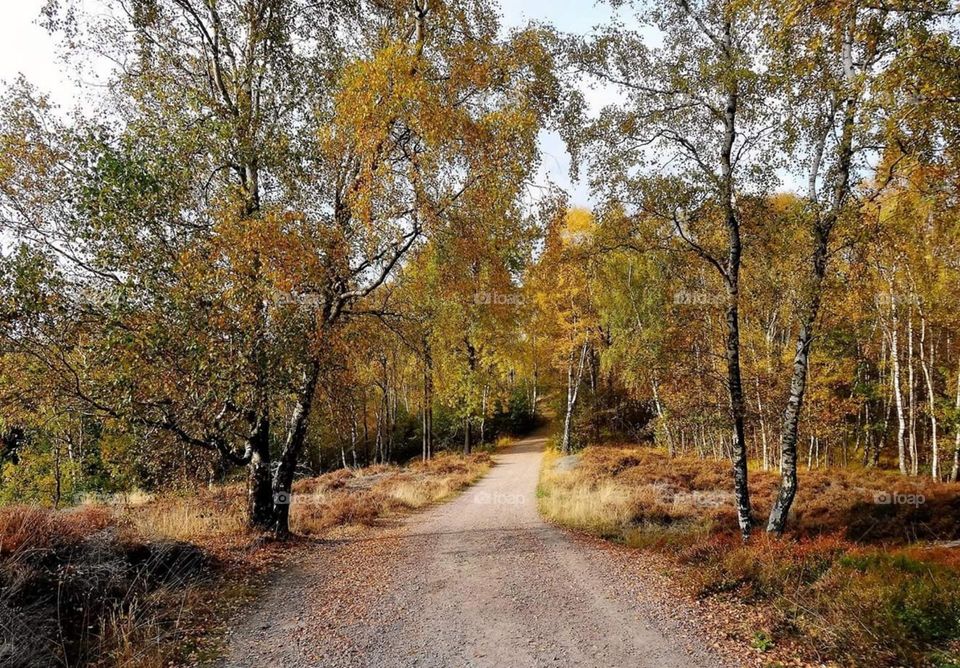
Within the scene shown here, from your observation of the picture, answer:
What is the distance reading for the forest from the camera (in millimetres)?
5336

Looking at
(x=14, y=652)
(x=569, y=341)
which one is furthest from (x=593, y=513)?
(x=569, y=341)

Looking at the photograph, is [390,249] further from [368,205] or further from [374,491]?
[374,491]

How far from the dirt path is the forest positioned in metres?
0.56

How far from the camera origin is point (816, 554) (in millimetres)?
6965

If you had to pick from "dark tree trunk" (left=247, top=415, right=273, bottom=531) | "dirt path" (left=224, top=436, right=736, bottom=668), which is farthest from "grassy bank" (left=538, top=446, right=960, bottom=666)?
"dark tree trunk" (left=247, top=415, right=273, bottom=531)

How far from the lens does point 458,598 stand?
6543mm
